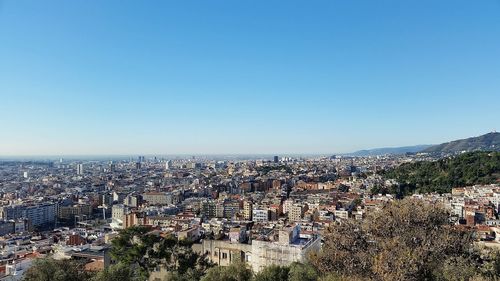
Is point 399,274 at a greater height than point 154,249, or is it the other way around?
point 399,274

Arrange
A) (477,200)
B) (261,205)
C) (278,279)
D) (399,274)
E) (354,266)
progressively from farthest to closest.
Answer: (261,205)
(477,200)
(278,279)
(354,266)
(399,274)

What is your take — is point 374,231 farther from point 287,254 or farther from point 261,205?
point 261,205

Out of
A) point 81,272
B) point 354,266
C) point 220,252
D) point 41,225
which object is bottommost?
Result: point 41,225

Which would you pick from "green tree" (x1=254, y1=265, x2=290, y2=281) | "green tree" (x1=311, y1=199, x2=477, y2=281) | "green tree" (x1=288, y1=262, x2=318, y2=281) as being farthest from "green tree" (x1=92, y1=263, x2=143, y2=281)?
"green tree" (x1=311, y1=199, x2=477, y2=281)

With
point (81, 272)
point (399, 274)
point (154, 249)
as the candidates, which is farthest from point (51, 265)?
point (399, 274)

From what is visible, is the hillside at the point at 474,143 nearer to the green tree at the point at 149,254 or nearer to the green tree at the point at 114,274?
the green tree at the point at 149,254

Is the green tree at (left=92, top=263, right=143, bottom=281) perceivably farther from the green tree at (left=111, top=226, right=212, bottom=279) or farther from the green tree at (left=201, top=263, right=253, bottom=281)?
the green tree at (left=111, top=226, right=212, bottom=279)

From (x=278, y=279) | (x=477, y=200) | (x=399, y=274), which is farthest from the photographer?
(x=477, y=200)

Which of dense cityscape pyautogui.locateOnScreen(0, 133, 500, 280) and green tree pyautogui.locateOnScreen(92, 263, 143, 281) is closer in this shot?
green tree pyautogui.locateOnScreen(92, 263, 143, 281)

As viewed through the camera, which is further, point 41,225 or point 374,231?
point 41,225

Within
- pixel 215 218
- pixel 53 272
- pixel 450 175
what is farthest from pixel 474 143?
pixel 53 272
